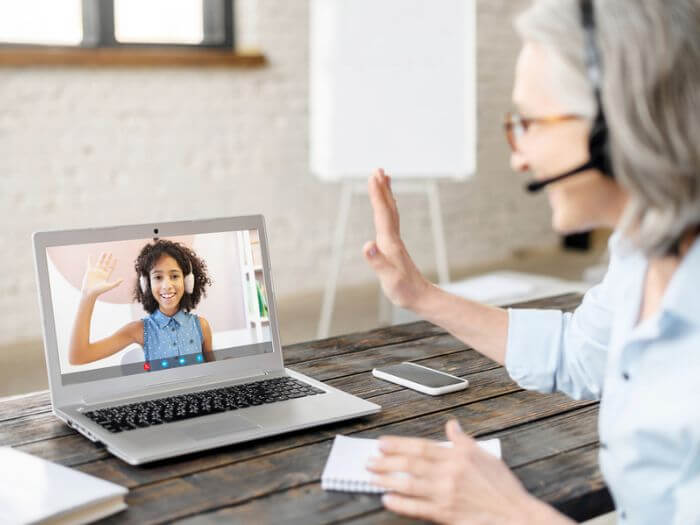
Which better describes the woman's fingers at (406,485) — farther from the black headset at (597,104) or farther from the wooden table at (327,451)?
the black headset at (597,104)

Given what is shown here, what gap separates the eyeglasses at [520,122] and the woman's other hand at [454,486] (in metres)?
0.37

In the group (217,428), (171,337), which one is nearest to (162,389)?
(171,337)

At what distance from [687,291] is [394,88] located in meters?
3.26

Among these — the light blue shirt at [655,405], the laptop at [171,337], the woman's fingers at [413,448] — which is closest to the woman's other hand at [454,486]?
the woman's fingers at [413,448]

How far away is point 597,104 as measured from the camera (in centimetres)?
99

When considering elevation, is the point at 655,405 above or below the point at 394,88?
below

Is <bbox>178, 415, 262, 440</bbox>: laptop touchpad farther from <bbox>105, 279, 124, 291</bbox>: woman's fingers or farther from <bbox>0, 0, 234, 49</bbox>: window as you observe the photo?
<bbox>0, 0, 234, 49</bbox>: window

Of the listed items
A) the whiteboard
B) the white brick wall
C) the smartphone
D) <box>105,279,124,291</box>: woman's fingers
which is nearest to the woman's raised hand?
the smartphone

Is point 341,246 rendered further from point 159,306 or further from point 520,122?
point 520,122

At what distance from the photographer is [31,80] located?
416 cm

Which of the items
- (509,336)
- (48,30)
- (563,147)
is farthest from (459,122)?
(563,147)

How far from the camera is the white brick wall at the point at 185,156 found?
421 cm

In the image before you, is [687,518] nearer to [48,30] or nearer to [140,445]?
[140,445]

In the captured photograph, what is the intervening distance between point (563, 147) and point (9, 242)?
3.58 m
